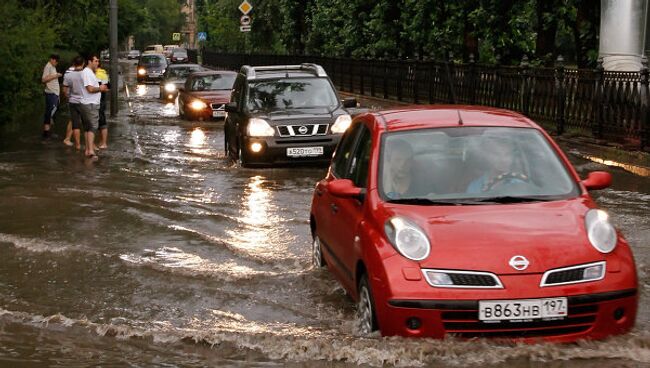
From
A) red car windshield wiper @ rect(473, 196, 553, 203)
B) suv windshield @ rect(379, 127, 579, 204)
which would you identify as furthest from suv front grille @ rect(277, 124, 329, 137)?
red car windshield wiper @ rect(473, 196, 553, 203)

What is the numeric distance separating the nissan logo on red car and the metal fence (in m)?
11.7

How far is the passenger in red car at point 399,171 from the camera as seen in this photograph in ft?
22.7

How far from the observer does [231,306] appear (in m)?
7.83

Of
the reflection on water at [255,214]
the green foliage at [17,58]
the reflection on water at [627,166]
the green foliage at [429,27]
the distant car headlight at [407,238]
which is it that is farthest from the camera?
the green foliage at [429,27]

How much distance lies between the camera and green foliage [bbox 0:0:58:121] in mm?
20188

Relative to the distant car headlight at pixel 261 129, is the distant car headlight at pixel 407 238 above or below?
above

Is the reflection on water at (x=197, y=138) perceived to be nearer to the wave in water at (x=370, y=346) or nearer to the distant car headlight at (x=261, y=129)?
the distant car headlight at (x=261, y=129)

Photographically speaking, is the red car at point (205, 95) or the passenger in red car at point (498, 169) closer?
the passenger in red car at point (498, 169)

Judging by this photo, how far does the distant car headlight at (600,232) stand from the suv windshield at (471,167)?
36 centimetres

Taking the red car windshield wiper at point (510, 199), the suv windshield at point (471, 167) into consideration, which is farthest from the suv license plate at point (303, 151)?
the red car windshield wiper at point (510, 199)

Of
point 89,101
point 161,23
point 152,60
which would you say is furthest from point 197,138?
point 161,23

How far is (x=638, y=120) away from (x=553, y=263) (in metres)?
12.2

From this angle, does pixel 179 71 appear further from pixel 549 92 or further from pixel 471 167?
pixel 471 167

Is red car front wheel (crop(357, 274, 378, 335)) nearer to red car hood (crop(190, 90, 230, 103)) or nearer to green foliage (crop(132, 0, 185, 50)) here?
red car hood (crop(190, 90, 230, 103))
